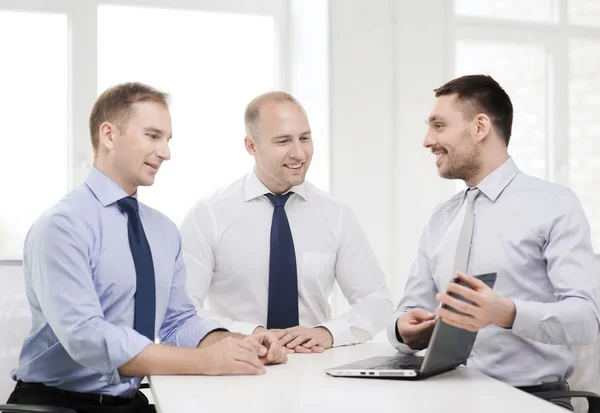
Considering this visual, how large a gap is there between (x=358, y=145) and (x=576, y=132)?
5.67 feet

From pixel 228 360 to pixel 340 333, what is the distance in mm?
684

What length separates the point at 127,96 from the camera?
2.23 m

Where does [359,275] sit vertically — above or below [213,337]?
above

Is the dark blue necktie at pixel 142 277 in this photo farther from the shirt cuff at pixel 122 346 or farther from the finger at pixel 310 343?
the finger at pixel 310 343

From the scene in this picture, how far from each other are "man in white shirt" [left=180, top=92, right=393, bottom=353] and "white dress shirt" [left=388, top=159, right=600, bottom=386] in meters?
0.52

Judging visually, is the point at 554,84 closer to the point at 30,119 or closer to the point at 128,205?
the point at 30,119

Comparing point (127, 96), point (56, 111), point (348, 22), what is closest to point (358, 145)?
point (348, 22)

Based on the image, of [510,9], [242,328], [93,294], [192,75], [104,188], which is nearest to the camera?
[93,294]

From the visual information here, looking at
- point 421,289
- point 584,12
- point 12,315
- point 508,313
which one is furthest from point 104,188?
point 584,12

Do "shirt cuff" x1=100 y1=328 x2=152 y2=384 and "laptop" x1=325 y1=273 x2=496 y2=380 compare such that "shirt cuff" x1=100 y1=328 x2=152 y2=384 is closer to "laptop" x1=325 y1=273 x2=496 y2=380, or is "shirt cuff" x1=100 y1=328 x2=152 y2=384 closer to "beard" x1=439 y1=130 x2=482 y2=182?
"laptop" x1=325 y1=273 x2=496 y2=380

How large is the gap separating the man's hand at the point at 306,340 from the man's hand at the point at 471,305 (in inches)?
25.8

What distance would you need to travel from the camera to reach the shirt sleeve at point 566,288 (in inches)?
76.3

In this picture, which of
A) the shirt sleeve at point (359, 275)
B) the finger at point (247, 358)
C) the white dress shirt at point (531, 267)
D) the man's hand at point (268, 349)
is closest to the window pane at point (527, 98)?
the shirt sleeve at point (359, 275)

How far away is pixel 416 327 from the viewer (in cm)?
204
